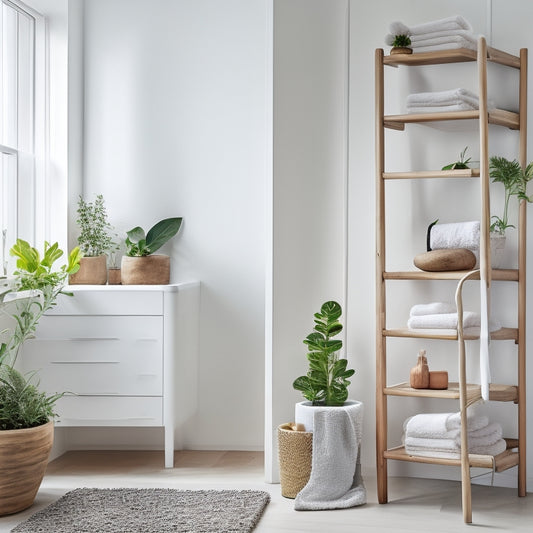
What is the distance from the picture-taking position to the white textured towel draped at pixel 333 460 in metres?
3.13

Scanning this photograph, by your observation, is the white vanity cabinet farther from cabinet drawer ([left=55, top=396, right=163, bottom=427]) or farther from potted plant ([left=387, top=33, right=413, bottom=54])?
potted plant ([left=387, top=33, right=413, bottom=54])

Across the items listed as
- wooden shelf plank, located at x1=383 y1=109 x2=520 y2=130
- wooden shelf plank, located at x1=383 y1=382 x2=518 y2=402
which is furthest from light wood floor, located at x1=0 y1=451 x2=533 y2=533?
wooden shelf plank, located at x1=383 y1=109 x2=520 y2=130

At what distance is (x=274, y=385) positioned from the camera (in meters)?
3.49

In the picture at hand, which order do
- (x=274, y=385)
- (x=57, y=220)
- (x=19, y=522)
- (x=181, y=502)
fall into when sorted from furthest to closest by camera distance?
(x=57, y=220) < (x=274, y=385) < (x=181, y=502) < (x=19, y=522)

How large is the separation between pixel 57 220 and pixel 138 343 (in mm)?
810

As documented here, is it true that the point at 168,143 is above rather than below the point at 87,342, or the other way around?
above

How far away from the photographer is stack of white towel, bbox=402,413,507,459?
3.04 m

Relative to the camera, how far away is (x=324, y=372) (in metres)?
3.32

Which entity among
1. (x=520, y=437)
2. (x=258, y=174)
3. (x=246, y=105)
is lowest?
(x=520, y=437)

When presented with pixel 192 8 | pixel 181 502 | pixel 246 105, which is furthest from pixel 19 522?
pixel 192 8

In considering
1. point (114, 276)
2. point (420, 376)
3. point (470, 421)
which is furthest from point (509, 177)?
point (114, 276)

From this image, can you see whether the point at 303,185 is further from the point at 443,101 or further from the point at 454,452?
the point at 454,452

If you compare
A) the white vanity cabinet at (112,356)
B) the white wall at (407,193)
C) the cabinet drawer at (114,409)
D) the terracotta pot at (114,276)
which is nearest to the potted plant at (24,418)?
the white vanity cabinet at (112,356)

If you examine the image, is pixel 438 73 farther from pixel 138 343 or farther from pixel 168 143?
pixel 138 343
